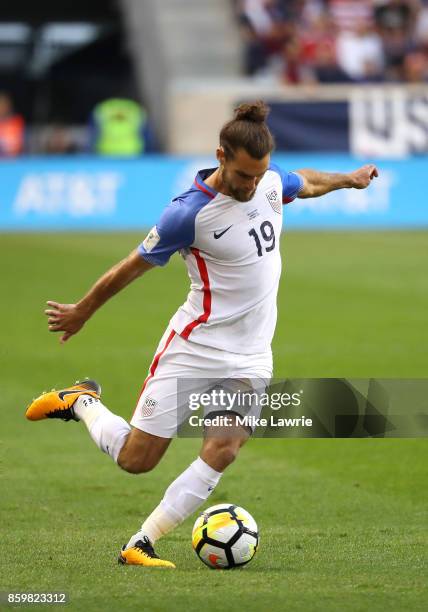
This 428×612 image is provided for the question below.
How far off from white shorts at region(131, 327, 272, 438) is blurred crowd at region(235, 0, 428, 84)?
76.9 ft

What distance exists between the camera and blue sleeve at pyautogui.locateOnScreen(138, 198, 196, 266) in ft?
19.8

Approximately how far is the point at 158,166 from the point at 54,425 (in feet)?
46.7

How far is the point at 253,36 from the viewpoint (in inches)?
1209

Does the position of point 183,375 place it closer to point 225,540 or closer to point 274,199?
point 225,540

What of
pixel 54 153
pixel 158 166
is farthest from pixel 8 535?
pixel 54 153

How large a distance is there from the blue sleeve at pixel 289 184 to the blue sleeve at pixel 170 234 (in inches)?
26.6

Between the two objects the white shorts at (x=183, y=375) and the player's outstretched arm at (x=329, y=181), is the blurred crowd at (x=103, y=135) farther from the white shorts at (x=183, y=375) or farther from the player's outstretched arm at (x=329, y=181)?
the white shorts at (x=183, y=375)

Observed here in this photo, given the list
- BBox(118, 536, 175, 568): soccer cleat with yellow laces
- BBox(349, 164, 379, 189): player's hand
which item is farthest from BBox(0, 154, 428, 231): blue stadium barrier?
BBox(118, 536, 175, 568): soccer cleat with yellow laces

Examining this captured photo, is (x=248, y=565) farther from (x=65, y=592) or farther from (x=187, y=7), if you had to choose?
(x=187, y=7)

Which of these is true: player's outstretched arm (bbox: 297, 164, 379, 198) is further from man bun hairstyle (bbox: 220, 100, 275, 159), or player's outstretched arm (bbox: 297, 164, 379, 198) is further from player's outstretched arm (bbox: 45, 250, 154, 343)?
player's outstretched arm (bbox: 45, 250, 154, 343)

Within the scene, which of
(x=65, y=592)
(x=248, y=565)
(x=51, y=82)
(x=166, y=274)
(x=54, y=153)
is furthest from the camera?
(x=51, y=82)

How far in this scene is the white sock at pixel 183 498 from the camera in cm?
615

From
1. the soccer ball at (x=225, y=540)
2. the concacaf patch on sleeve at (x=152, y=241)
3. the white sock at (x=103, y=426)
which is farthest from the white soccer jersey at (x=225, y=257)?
the soccer ball at (x=225, y=540)

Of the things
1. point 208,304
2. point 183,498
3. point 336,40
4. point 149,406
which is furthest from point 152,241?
point 336,40
